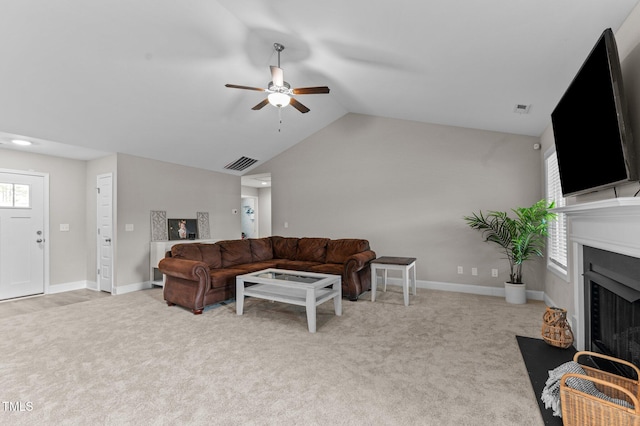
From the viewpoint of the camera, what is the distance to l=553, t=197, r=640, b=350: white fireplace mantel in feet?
5.35

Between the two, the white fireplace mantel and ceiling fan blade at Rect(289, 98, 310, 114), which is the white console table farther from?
the white fireplace mantel

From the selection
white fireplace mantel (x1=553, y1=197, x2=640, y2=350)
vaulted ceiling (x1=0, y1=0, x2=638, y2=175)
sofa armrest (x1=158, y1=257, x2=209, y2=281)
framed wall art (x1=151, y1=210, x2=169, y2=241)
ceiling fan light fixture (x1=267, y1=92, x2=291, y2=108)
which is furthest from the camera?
framed wall art (x1=151, y1=210, x2=169, y2=241)

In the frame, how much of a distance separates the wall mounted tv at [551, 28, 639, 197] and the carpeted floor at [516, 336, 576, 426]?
1327 mm

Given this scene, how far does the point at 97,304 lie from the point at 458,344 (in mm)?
4642

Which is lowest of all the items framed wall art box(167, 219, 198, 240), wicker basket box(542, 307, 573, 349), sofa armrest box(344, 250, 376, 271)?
wicker basket box(542, 307, 573, 349)

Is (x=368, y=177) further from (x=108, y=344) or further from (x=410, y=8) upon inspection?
(x=108, y=344)

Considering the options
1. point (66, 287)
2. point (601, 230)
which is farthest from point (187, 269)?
point (601, 230)

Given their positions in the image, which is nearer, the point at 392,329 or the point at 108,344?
the point at 108,344

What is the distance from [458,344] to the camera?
2928mm

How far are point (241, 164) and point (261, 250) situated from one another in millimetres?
2198

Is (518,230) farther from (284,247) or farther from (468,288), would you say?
(284,247)

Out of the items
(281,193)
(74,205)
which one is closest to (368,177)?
(281,193)

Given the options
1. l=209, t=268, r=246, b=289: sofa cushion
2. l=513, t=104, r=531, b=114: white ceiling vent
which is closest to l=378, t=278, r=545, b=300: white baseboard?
l=513, t=104, r=531, b=114: white ceiling vent

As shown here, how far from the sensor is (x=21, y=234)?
16.3 feet
